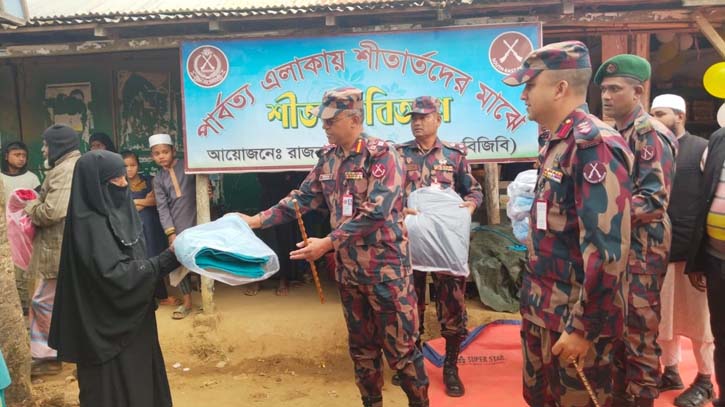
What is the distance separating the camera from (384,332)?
129 inches

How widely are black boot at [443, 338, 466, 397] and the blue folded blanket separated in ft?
6.59

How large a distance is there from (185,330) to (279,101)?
2.44m

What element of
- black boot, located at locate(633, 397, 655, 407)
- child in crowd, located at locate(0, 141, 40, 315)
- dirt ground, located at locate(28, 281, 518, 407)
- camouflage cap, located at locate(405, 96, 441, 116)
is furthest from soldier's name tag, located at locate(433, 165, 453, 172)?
child in crowd, located at locate(0, 141, 40, 315)

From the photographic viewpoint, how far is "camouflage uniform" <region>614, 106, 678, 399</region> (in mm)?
2918

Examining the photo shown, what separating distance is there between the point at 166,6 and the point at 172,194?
1.86 metres

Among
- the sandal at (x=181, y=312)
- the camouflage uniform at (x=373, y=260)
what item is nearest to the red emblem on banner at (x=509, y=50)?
the camouflage uniform at (x=373, y=260)

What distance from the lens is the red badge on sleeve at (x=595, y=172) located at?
6.31 ft

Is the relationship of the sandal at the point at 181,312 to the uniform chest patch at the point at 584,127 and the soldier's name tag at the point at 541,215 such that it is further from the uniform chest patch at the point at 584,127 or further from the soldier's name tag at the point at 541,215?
the uniform chest patch at the point at 584,127

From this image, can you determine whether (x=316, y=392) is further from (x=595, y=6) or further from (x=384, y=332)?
(x=595, y=6)

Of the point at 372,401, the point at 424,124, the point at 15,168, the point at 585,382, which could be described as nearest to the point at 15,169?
the point at 15,168

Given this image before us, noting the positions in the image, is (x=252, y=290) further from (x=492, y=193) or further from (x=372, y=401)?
(x=372, y=401)

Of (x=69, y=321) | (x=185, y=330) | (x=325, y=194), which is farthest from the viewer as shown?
(x=185, y=330)

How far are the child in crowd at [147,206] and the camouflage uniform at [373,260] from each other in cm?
299

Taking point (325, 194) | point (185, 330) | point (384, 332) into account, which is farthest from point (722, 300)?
point (185, 330)
